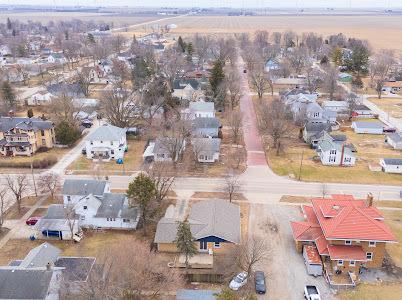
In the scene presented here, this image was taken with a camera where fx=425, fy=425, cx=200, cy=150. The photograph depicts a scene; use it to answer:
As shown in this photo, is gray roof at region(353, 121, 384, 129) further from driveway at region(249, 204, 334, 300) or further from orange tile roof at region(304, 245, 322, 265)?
orange tile roof at region(304, 245, 322, 265)

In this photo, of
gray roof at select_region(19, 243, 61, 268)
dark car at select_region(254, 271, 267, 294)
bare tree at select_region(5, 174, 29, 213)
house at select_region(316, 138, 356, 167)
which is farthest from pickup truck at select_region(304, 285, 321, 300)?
bare tree at select_region(5, 174, 29, 213)

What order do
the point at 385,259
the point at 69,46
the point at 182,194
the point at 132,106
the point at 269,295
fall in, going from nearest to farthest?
the point at 269,295 < the point at 385,259 < the point at 182,194 < the point at 132,106 < the point at 69,46

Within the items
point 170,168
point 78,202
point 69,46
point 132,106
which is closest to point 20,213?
point 78,202

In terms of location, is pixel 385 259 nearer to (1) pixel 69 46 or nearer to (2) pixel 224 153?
(2) pixel 224 153

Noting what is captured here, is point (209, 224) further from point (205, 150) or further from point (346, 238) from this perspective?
point (205, 150)

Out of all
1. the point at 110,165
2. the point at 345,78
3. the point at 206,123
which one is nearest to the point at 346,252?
the point at 110,165

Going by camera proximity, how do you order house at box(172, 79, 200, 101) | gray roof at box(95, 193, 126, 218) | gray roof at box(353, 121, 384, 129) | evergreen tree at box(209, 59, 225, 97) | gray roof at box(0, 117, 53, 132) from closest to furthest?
gray roof at box(95, 193, 126, 218) < gray roof at box(0, 117, 53, 132) < gray roof at box(353, 121, 384, 129) < evergreen tree at box(209, 59, 225, 97) < house at box(172, 79, 200, 101)

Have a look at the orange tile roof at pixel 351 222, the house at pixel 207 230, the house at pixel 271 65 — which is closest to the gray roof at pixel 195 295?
the house at pixel 207 230
